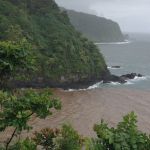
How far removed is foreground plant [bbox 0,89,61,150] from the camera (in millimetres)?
16750

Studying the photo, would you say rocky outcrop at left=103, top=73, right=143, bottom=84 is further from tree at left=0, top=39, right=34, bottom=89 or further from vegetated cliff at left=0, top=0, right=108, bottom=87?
tree at left=0, top=39, right=34, bottom=89

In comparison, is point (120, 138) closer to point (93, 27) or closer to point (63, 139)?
point (63, 139)

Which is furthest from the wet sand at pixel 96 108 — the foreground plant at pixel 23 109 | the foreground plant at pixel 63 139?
the foreground plant at pixel 23 109

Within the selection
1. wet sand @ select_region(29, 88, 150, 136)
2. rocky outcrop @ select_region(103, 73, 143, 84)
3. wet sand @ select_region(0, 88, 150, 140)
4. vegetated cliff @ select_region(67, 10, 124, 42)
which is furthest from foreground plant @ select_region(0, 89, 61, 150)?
vegetated cliff @ select_region(67, 10, 124, 42)

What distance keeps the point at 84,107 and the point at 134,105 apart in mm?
7066

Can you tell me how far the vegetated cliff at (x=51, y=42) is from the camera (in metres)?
65.8

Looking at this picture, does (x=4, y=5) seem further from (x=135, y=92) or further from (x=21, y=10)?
(x=135, y=92)

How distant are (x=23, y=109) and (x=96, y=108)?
1382 inches

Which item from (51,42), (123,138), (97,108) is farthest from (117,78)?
(123,138)

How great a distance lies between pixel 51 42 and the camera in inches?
2830

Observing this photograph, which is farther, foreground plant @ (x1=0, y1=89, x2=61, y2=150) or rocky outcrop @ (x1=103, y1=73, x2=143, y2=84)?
rocky outcrop @ (x1=103, y1=73, x2=143, y2=84)

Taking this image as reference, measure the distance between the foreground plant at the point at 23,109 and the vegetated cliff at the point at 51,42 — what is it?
44.7m

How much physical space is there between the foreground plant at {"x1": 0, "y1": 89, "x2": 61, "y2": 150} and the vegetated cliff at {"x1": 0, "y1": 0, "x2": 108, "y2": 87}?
44.7m

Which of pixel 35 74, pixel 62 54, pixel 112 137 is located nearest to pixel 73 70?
pixel 62 54
